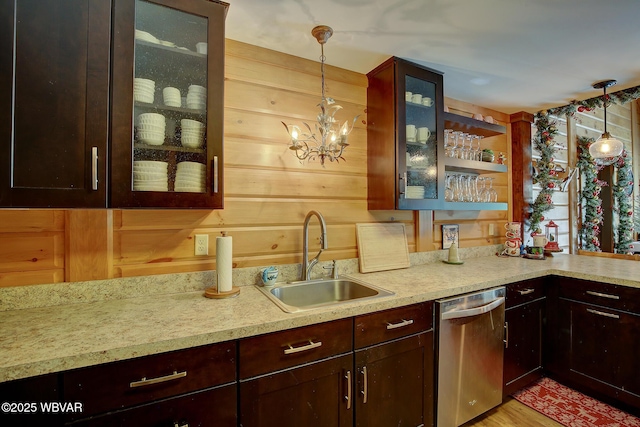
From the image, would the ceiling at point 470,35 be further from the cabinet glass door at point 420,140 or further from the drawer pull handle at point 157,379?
the drawer pull handle at point 157,379

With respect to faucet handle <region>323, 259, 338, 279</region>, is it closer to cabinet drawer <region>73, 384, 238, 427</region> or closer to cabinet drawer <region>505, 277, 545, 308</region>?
cabinet drawer <region>73, 384, 238, 427</region>

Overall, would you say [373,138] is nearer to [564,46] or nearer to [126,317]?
[564,46]

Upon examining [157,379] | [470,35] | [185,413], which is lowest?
[185,413]

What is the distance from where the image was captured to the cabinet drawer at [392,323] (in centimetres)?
141

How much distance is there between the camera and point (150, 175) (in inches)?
50.1

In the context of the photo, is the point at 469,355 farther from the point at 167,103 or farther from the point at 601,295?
the point at 167,103

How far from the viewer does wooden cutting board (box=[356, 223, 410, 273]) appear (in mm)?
2111

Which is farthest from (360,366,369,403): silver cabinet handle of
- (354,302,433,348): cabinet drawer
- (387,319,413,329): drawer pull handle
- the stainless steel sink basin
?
the stainless steel sink basin

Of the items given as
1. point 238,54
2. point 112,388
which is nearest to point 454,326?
point 112,388

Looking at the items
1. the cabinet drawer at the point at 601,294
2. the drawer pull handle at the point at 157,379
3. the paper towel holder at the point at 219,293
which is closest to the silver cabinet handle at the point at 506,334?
the cabinet drawer at the point at 601,294

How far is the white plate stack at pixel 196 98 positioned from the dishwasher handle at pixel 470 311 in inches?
65.5

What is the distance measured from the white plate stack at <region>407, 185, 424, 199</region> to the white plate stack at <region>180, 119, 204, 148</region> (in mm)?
1351

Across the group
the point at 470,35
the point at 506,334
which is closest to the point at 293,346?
the point at 506,334

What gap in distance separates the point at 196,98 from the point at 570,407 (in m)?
3.04
